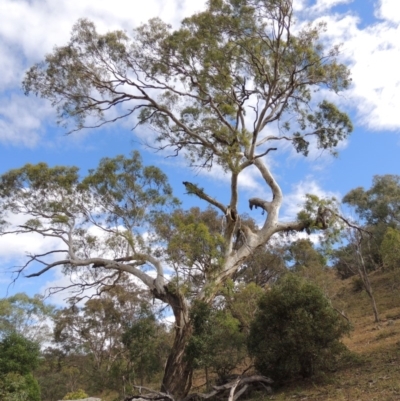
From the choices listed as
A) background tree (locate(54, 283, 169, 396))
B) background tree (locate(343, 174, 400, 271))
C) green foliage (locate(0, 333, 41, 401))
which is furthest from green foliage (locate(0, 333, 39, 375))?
background tree (locate(343, 174, 400, 271))

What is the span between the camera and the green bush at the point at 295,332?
875cm

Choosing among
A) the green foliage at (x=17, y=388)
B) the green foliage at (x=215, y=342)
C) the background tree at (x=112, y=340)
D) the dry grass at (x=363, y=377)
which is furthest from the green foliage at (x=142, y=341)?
the dry grass at (x=363, y=377)

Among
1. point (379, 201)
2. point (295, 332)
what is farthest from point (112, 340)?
point (379, 201)

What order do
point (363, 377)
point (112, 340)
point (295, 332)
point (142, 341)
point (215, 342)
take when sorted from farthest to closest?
point (112, 340) < point (142, 341) < point (215, 342) < point (295, 332) < point (363, 377)

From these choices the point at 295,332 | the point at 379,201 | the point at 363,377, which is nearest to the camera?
the point at 363,377

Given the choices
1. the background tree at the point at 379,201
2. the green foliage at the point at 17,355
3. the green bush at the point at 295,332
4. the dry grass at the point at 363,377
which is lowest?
the dry grass at the point at 363,377

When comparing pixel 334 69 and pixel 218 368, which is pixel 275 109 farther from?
pixel 218 368

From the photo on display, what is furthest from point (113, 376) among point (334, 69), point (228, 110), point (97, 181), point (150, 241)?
point (334, 69)

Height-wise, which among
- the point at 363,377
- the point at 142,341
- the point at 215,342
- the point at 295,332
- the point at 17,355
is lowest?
the point at 363,377

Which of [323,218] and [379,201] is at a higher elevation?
[379,201]

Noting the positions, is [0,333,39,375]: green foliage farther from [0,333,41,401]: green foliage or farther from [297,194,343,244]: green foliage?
[297,194,343,244]: green foliage

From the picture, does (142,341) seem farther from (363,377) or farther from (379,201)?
(379,201)

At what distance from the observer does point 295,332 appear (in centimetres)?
869

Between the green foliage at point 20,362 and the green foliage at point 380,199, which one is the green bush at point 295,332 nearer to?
the green foliage at point 20,362
